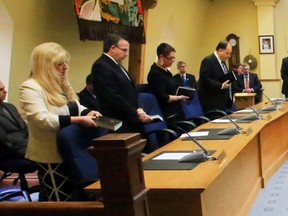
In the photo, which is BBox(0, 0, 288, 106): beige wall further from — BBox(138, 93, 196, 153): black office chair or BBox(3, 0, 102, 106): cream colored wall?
BBox(138, 93, 196, 153): black office chair

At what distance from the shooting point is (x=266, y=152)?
434cm

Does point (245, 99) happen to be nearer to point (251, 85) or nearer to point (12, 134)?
point (251, 85)

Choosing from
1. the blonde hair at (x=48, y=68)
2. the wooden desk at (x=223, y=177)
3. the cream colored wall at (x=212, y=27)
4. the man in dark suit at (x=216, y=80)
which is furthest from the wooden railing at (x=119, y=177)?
the cream colored wall at (x=212, y=27)

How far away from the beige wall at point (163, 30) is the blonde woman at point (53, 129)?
90.1 inches

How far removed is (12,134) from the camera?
3.86 metres

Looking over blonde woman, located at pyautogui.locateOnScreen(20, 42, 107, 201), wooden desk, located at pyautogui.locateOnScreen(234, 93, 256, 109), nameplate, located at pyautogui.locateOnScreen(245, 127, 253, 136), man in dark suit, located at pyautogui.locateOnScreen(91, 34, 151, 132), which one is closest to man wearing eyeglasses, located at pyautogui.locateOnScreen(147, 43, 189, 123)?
man in dark suit, located at pyautogui.locateOnScreen(91, 34, 151, 132)

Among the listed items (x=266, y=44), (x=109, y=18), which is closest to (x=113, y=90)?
(x=109, y=18)

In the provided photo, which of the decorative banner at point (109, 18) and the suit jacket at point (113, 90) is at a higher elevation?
the decorative banner at point (109, 18)

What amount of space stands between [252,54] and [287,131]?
5635 millimetres

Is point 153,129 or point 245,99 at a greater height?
point 153,129

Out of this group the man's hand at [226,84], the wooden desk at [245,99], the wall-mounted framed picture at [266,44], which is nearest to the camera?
the man's hand at [226,84]

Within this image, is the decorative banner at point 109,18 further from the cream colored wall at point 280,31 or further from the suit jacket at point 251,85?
the cream colored wall at point 280,31

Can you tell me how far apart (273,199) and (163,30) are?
5.21 m

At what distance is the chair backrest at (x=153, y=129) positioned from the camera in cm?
352
